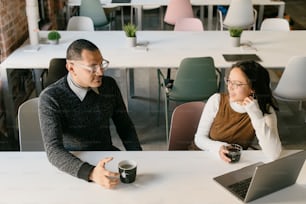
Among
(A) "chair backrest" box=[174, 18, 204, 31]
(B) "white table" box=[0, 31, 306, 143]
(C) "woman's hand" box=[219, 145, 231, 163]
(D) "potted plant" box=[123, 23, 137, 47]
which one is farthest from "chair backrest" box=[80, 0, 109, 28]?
(C) "woman's hand" box=[219, 145, 231, 163]

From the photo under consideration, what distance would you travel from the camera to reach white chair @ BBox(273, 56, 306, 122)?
10.6ft

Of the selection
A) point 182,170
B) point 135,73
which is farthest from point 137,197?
point 135,73

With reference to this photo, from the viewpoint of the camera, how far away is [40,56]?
3615 mm

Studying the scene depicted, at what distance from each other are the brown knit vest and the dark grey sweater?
0.44 metres

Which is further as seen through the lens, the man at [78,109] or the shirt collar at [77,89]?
the shirt collar at [77,89]

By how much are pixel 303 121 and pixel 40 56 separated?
7.54 ft

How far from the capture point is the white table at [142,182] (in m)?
1.75

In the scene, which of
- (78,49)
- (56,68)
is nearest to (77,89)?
(78,49)

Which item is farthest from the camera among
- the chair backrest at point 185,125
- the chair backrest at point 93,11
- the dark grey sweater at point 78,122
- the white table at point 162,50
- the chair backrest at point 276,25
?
the chair backrest at point 93,11

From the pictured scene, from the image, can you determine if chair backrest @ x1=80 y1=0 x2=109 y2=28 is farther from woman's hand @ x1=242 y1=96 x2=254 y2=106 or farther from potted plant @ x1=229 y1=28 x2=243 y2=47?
woman's hand @ x1=242 y1=96 x2=254 y2=106

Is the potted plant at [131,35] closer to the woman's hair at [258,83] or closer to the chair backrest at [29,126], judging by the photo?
the chair backrest at [29,126]

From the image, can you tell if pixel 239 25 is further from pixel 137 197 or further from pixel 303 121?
pixel 137 197

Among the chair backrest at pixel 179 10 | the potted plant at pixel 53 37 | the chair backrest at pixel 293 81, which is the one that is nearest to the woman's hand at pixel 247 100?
the chair backrest at pixel 293 81

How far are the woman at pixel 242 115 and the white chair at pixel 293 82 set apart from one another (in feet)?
3.71
